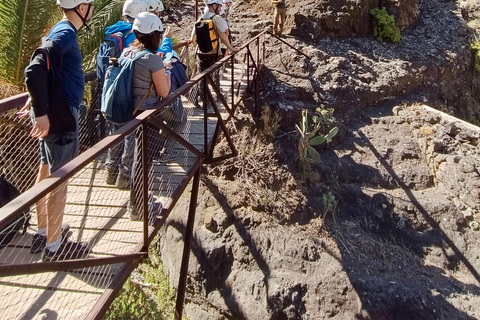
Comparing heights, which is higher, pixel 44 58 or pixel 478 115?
pixel 44 58

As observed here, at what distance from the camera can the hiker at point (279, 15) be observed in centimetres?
847

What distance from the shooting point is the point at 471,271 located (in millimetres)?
6180

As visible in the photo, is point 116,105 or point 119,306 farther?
point 119,306

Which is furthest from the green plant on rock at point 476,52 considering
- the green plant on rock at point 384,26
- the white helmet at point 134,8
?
the white helmet at point 134,8

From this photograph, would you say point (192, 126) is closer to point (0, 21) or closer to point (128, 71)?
point (128, 71)

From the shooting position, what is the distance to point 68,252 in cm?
304

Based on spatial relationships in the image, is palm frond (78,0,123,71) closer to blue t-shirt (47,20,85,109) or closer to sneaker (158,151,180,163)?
A: sneaker (158,151,180,163)

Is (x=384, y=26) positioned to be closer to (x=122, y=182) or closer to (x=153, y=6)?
(x=153, y=6)

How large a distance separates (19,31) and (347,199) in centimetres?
541

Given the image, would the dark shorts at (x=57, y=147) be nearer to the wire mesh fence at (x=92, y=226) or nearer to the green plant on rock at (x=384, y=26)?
the wire mesh fence at (x=92, y=226)

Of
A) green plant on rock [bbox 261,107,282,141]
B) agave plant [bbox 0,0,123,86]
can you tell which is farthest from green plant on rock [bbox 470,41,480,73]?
agave plant [bbox 0,0,123,86]

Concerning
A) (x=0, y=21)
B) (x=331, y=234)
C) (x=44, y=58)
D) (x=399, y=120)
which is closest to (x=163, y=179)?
(x=44, y=58)

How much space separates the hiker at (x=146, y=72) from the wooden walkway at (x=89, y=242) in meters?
0.24

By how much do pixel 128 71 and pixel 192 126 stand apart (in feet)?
7.39
